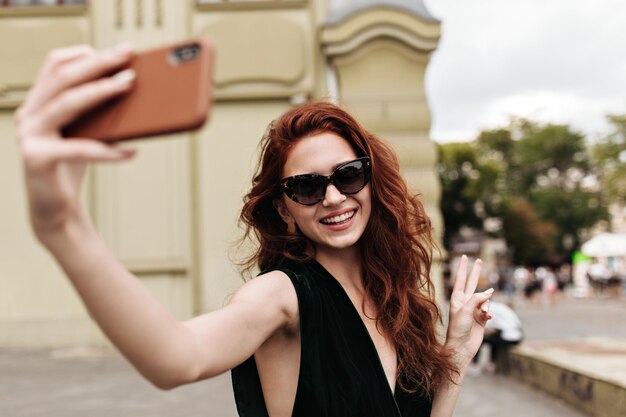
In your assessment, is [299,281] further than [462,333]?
No

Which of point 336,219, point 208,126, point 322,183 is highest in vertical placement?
point 322,183

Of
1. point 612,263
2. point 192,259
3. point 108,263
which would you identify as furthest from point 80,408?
point 612,263

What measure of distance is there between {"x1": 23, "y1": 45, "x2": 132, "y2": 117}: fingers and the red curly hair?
0.96 meters

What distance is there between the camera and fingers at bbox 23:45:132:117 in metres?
0.95

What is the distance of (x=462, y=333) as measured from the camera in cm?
210

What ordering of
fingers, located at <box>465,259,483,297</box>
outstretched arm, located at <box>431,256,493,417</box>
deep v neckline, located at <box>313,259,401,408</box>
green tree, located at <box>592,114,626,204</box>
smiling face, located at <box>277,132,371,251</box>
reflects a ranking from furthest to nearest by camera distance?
green tree, located at <box>592,114,626,204</box> < fingers, located at <box>465,259,483,297</box> < outstretched arm, located at <box>431,256,493,417</box> < smiling face, located at <box>277,132,371,251</box> < deep v neckline, located at <box>313,259,401,408</box>

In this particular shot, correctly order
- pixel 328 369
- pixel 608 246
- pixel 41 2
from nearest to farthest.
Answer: pixel 328 369, pixel 41 2, pixel 608 246

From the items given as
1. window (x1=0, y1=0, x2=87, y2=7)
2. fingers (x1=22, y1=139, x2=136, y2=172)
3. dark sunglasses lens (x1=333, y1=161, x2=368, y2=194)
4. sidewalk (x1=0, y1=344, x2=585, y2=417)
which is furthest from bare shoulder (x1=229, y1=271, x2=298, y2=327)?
window (x1=0, y1=0, x2=87, y2=7)

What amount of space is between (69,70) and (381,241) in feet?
4.08

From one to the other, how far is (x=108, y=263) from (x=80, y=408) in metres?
6.03

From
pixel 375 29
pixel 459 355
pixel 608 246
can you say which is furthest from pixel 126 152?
pixel 608 246

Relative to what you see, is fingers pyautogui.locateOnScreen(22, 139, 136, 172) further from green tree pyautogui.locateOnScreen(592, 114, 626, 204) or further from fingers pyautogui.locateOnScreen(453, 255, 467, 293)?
green tree pyautogui.locateOnScreen(592, 114, 626, 204)

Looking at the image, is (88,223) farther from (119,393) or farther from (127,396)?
(119,393)

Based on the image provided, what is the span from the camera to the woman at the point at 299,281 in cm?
96
